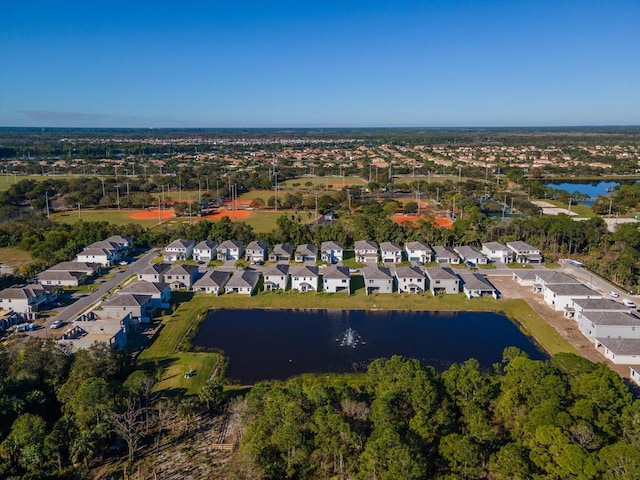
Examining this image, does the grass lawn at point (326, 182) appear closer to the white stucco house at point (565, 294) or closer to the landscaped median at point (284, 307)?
the landscaped median at point (284, 307)

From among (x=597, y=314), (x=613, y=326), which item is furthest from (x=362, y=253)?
(x=613, y=326)

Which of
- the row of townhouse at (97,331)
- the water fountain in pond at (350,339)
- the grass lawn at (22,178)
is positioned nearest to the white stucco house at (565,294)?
the water fountain in pond at (350,339)

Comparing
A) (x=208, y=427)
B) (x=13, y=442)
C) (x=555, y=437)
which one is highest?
(x=555, y=437)

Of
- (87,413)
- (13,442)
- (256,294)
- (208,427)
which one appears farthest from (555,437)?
(256,294)

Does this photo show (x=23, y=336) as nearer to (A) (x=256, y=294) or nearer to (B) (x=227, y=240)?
→ (A) (x=256, y=294)

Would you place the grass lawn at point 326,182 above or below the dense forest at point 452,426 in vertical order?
above
